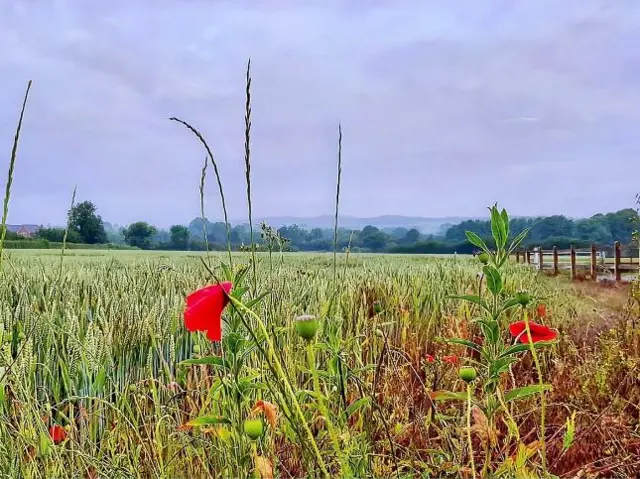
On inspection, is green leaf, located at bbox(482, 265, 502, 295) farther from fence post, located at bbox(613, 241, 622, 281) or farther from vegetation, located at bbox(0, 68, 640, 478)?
fence post, located at bbox(613, 241, 622, 281)

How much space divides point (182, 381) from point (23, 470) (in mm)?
676

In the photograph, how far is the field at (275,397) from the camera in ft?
3.48

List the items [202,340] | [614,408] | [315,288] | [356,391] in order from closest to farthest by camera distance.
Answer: [356,391] < [202,340] < [614,408] < [315,288]

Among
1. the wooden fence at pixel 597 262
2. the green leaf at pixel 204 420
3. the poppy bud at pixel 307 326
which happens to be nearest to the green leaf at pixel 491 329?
the poppy bud at pixel 307 326

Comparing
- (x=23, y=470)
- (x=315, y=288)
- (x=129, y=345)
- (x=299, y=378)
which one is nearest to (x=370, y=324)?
(x=315, y=288)

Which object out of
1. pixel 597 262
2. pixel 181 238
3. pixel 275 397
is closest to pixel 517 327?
pixel 275 397

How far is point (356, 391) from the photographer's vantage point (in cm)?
173

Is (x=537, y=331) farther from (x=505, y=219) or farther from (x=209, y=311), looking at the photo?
(x=209, y=311)

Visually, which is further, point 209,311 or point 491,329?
point 491,329

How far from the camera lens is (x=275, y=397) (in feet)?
2.75

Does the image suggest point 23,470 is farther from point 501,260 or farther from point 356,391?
point 501,260

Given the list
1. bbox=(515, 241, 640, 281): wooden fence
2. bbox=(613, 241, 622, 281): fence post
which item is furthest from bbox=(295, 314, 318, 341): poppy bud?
bbox=(613, 241, 622, 281): fence post

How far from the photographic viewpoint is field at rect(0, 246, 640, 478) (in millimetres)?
1061

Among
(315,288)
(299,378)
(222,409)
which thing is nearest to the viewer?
(222,409)
